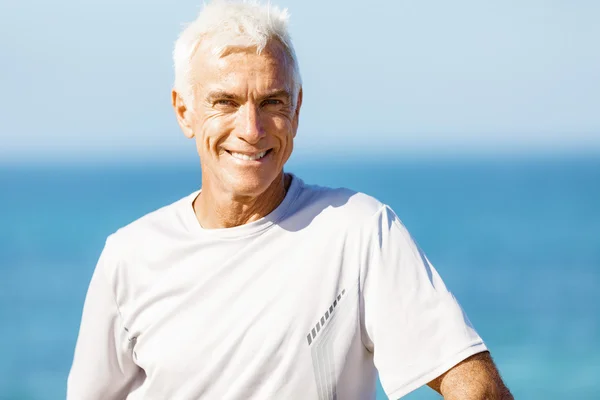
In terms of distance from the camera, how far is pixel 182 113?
288 centimetres

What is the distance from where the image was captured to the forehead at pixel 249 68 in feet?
8.60

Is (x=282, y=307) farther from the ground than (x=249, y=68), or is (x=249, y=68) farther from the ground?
(x=249, y=68)

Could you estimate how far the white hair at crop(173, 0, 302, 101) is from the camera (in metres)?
2.63

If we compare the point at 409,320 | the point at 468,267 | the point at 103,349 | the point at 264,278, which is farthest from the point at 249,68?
the point at 468,267

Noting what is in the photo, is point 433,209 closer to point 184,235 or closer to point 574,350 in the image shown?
point 574,350

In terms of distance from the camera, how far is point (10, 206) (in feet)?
161

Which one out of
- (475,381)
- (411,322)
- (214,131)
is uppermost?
(214,131)

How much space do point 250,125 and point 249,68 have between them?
0.13 m

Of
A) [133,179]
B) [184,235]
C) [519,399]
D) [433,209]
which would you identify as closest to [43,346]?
[519,399]

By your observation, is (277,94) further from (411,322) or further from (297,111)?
(411,322)

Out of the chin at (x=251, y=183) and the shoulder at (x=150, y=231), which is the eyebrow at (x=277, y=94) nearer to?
Result: the chin at (x=251, y=183)

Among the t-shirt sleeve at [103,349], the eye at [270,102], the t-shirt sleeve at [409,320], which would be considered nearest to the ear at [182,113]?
the eye at [270,102]

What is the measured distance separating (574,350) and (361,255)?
44.9ft

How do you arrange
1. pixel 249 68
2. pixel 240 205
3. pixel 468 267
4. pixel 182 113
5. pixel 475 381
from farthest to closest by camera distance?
pixel 468 267, pixel 182 113, pixel 240 205, pixel 249 68, pixel 475 381
